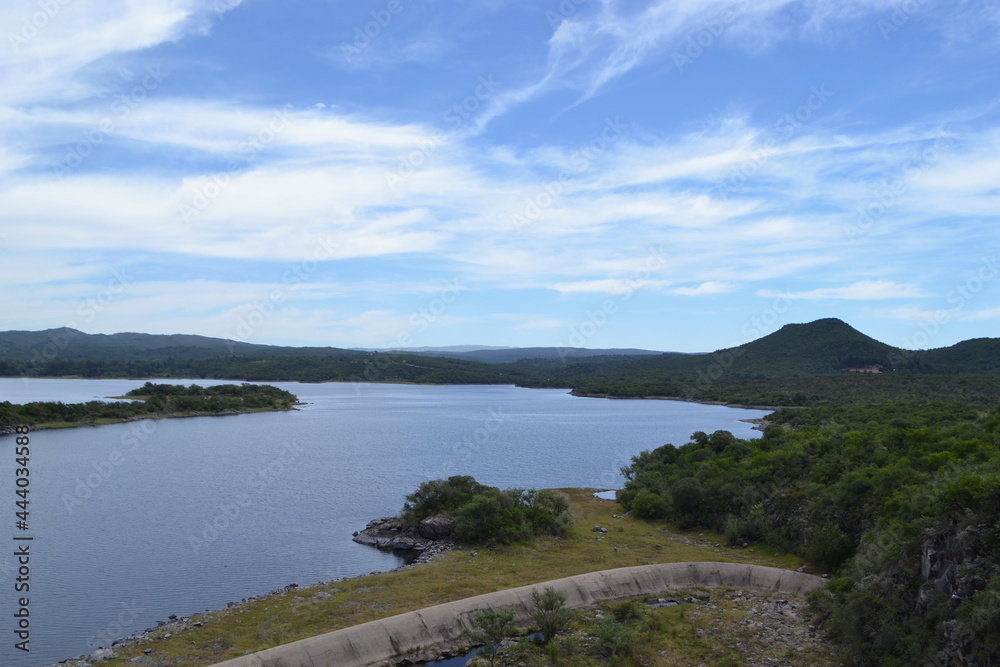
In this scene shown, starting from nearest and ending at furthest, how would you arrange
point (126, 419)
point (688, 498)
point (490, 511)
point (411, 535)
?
point (490, 511), point (411, 535), point (688, 498), point (126, 419)

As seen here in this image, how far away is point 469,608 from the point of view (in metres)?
22.9

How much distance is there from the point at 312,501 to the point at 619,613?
29.2 metres

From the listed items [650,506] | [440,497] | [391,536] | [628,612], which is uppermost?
[440,497]

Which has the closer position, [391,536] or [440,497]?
[391,536]

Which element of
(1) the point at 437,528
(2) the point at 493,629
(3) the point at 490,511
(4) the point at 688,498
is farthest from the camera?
(4) the point at 688,498

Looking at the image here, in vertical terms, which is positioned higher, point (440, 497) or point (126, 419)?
point (440, 497)

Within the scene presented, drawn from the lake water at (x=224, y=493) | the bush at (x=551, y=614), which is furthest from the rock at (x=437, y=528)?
the bush at (x=551, y=614)

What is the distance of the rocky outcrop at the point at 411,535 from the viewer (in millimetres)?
34906

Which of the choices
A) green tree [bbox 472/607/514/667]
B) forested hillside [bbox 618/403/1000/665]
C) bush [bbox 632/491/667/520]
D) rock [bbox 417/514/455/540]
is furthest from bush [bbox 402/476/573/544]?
green tree [bbox 472/607/514/667]

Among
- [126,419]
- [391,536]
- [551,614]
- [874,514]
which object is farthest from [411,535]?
[126,419]

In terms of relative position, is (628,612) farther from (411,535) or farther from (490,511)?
(411,535)

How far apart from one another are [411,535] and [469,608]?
13.6m

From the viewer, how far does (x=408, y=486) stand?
170ft

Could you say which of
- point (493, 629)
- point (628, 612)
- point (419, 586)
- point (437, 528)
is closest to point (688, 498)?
point (437, 528)
